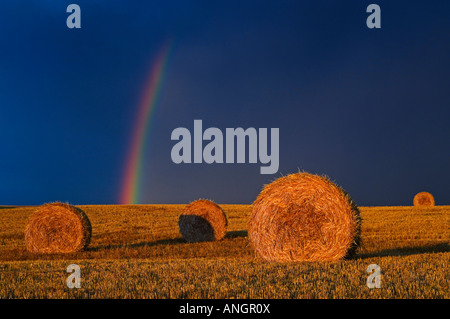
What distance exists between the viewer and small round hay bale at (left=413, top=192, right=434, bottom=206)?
116 ft

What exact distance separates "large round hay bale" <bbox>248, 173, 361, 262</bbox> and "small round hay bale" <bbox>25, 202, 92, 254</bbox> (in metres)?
8.19

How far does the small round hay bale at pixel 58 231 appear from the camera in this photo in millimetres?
16188

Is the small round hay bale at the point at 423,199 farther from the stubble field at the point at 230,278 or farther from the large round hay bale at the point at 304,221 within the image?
the large round hay bale at the point at 304,221

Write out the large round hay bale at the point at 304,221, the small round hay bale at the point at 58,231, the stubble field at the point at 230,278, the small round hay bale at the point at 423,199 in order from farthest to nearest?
the small round hay bale at the point at 423,199 → the small round hay bale at the point at 58,231 → the large round hay bale at the point at 304,221 → the stubble field at the point at 230,278

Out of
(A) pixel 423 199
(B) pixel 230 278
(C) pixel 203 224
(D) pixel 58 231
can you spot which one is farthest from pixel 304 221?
(A) pixel 423 199

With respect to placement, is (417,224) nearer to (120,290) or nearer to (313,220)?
(313,220)

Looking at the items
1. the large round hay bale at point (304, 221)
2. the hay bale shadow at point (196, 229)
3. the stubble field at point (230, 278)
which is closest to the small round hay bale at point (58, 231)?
the stubble field at point (230, 278)

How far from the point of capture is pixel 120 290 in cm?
640

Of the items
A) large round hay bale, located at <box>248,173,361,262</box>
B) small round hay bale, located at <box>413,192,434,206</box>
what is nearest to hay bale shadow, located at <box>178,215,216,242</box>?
large round hay bale, located at <box>248,173,361,262</box>

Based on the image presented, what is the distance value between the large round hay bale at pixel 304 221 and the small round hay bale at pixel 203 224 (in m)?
8.37

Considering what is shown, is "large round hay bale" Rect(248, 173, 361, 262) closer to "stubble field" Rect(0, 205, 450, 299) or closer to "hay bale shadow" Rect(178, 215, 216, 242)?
"stubble field" Rect(0, 205, 450, 299)

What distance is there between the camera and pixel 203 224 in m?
19.4
